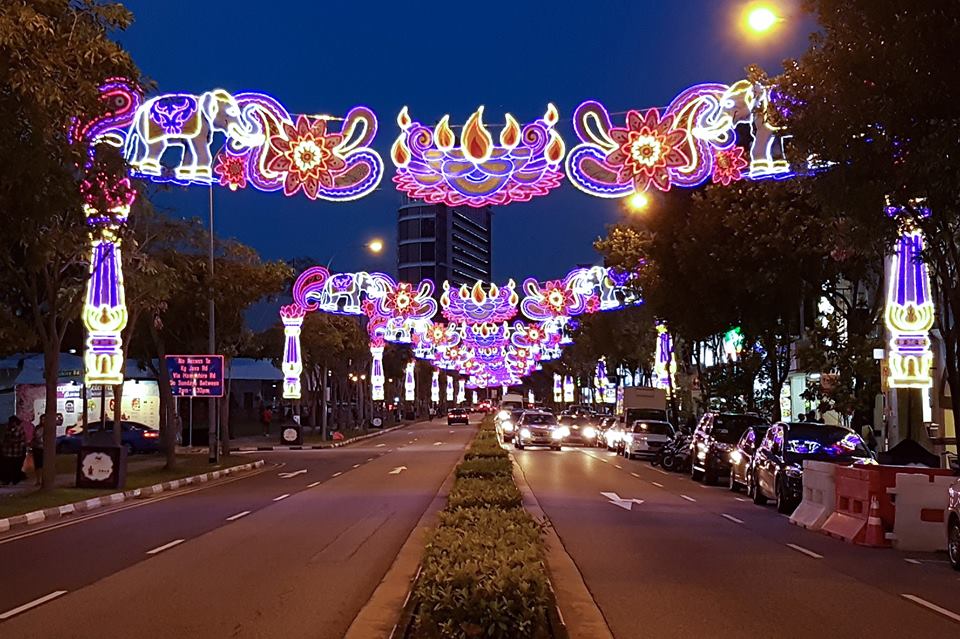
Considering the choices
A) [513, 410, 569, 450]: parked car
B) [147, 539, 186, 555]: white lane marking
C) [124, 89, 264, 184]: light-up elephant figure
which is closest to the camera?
[147, 539, 186, 555]: white lane marking

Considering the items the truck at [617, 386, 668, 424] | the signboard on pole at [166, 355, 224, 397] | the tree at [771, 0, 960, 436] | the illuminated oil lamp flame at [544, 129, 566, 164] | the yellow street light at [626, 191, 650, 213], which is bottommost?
the truck at [617, 386, 668, 424]

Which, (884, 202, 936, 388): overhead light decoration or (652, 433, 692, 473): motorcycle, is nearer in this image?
(884, 202, 936, 388): overhead light decoration

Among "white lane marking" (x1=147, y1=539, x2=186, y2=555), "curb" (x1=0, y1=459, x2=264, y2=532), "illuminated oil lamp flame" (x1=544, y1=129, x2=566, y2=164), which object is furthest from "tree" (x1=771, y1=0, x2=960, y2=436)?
"curb" (x1=0, y1=459, x2=264, y2=532)

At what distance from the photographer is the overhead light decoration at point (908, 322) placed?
75.6 ft

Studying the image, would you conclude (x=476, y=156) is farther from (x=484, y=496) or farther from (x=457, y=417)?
(x=457, y=417)

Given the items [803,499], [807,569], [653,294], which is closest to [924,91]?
[807,569]

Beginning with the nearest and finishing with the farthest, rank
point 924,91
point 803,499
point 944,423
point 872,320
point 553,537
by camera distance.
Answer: point 924,91 < point 553,537 < point 803,499 < point 872,320 < point 944,423

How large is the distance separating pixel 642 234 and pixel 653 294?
653 centimetres

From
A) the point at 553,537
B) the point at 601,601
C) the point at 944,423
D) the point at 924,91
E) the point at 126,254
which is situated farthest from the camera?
the point at 944,423

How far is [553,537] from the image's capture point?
16.5 meters

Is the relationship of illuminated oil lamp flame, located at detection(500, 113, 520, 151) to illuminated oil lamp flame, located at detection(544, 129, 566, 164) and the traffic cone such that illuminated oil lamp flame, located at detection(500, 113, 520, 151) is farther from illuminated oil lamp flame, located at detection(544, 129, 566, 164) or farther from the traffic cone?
the traffic cone

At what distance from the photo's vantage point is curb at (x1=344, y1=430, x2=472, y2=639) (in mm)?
9164

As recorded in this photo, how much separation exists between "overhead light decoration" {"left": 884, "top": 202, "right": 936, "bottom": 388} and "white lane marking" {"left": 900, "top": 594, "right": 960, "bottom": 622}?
38.7 feet

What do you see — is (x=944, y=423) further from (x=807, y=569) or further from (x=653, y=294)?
(x=807, y=569)
